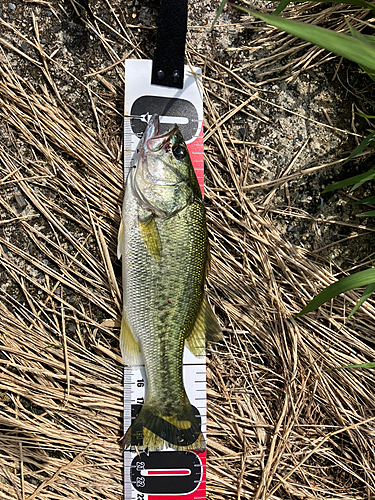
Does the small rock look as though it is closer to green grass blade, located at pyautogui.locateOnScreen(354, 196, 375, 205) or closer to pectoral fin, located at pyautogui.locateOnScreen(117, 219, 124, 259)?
pectoral fin, located at pyautogui.locateOnScreen(117, 219, 124, 259)

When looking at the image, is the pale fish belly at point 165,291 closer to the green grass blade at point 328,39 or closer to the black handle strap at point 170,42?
the black handle strap at point 170,42

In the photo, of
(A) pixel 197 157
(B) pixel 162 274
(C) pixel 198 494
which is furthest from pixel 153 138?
(C) pixel 198 494

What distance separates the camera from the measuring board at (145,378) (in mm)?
2533

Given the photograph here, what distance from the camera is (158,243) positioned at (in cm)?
233

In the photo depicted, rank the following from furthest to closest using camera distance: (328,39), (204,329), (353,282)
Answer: (204,329), (353,282), (328,39)

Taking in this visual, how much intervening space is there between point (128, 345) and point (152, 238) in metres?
0.73

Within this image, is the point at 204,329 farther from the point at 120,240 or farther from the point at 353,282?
the point at 353,282

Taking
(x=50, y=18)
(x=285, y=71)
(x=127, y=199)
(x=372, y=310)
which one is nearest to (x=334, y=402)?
(x=372, y=310)

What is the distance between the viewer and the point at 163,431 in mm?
2432

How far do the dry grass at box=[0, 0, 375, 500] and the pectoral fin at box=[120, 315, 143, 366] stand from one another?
0.12 meters

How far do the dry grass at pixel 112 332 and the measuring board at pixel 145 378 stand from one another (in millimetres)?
78

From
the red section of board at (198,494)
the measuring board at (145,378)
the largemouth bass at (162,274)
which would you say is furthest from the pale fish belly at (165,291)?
the red section of board at (198,494)

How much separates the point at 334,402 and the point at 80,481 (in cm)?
178

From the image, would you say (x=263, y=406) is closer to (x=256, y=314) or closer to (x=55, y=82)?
(x=256, y=314)
